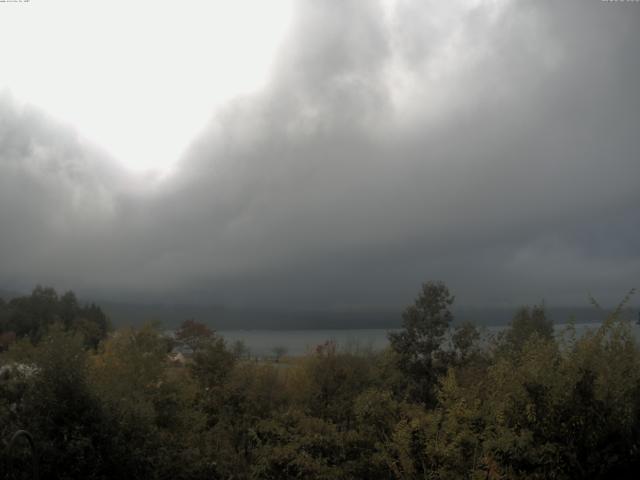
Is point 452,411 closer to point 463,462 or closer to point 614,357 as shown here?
point 463,462

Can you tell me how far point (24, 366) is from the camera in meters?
19.5

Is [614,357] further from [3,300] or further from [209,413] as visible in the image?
[3,300]

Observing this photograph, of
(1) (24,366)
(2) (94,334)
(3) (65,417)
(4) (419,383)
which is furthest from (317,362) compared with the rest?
(2) (94,334)

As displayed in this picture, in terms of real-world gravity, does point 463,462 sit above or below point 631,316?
below

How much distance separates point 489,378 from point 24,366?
1494cm

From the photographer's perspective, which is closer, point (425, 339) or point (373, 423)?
point (373, 423)

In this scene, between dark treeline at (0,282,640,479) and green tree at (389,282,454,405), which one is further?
green tree at (389,282,454,405)

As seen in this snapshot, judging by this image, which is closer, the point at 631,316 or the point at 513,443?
the point at 513,443

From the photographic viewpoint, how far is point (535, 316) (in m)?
44.6

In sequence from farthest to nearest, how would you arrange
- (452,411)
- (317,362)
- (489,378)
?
(317,362) → (489,378) → (452,411)

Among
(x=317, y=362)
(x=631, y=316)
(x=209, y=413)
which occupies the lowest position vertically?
(x=209, y=413)

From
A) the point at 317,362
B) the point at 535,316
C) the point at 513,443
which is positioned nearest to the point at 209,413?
the point at 317,362

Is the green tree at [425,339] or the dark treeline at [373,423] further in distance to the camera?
the green tree at [425,339]

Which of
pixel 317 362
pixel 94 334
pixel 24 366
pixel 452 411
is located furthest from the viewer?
pixel 94 334
